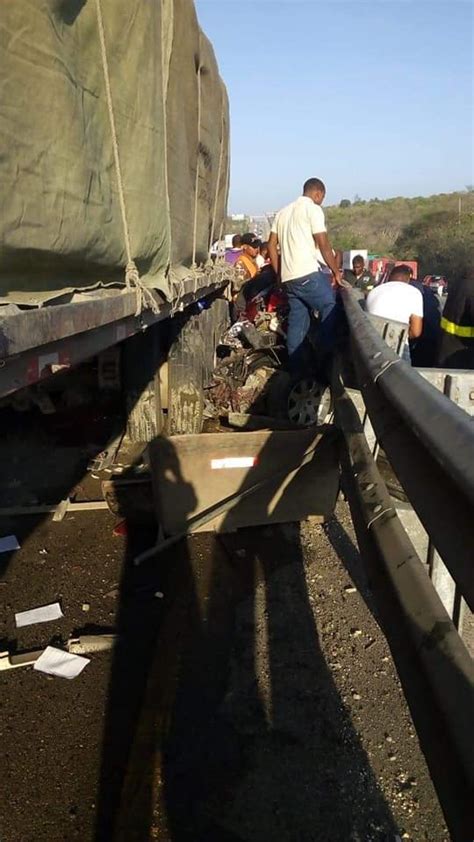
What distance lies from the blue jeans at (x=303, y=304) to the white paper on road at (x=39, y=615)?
3.96m

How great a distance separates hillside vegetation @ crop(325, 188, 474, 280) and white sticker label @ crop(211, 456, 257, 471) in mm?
23416

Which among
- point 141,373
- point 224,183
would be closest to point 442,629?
point 141,373

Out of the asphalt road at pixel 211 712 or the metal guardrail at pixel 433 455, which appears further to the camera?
the asphalt road at pixel 211 712

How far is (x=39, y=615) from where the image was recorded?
3.92 meters

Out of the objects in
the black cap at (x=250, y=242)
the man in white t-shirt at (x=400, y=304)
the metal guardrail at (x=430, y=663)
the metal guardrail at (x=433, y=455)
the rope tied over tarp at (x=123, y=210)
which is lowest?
the metal guardrail at (x=430, y=663)

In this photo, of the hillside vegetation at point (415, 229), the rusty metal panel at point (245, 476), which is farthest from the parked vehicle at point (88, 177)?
the hillside vegetation at point (415, 229)

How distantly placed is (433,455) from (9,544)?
4081 millimetres

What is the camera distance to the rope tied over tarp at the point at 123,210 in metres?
2.57

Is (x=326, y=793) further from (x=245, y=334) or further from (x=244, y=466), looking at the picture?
(x=245, y=334)

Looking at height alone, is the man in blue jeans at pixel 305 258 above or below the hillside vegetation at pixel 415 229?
below

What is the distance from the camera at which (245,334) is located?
10.0m

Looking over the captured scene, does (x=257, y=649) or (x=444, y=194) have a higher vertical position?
(x=444, y=194)

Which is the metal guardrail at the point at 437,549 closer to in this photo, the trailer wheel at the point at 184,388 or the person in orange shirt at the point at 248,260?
the trailer wheel at the point at 184,388

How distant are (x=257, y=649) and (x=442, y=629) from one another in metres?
2.35
